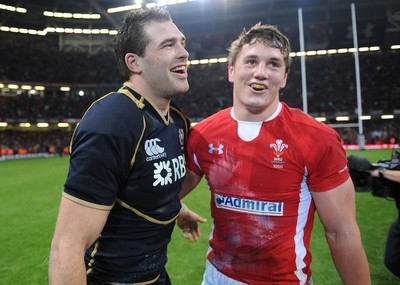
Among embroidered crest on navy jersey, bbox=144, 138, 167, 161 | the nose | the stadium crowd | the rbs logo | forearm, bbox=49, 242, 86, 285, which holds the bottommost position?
forearm, bbox=49, 242, 86, 285

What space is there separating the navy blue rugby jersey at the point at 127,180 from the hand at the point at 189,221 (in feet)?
1.86

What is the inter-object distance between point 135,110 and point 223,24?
45635 mm

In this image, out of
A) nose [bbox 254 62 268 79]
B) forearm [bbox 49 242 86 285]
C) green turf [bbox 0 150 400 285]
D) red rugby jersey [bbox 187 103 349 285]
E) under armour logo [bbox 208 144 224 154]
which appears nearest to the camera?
forearm [bbox 49 242 86 285]

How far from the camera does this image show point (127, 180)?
183 cm

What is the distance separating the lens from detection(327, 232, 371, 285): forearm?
2047 mm

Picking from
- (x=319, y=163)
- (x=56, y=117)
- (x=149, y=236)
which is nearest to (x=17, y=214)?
(x=149, y=236)

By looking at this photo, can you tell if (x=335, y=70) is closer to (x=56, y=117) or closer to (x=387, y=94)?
(x=387, y=94)

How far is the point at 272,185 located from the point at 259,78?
2.13 feet

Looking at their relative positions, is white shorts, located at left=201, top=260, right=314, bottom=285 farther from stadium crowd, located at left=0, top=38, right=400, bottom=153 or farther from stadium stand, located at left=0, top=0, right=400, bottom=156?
stadium crowd, located at left=0, top=38, right=400, bottom=153

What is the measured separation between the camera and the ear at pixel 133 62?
2.06m

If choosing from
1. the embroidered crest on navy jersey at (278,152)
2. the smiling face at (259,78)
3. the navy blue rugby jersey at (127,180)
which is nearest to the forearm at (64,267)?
the navy blue rugby jersey at (127,180)

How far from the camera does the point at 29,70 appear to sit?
44.3 m

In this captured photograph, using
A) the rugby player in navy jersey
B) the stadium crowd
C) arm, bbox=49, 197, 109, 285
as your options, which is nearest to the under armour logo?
the rugby player in navy jersey

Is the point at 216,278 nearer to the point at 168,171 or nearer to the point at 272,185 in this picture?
the point at 272,185
